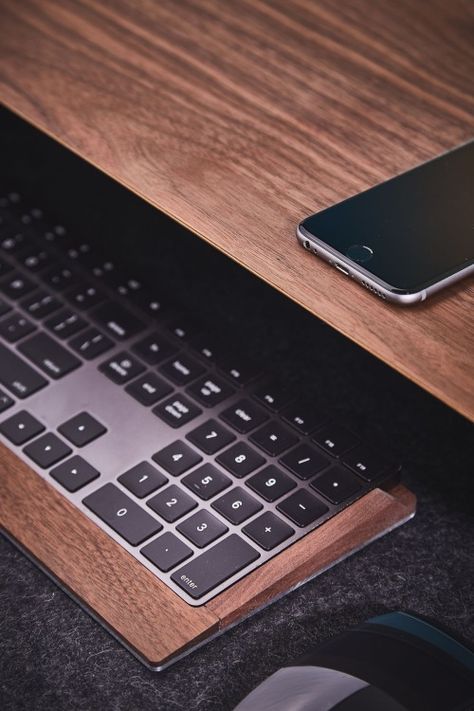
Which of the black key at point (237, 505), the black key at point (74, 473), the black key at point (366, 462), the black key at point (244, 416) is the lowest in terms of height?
the black key at point (74, 473)

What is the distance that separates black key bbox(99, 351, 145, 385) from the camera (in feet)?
1.88

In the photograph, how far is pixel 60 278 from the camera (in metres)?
0.64

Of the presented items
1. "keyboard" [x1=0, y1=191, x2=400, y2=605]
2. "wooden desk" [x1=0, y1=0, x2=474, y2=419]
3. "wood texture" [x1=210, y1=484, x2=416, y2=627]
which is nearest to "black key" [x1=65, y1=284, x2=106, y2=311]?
"keyboard" [x1=0, y1=191, x2=400, y2=605]

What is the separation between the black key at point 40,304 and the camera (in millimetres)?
620

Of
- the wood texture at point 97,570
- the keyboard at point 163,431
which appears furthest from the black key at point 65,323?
the wood texture at point 97,570

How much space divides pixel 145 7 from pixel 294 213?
0.24m

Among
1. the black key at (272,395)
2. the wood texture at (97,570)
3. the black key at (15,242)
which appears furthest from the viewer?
the black key at (15,242)

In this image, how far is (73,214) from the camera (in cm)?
73

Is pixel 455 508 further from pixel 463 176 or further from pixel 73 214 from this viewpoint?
pixel 73 214

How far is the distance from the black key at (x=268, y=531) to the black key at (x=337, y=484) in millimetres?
28

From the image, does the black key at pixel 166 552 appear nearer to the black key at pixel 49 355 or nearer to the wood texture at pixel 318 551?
the wood texture at pixel 318 551

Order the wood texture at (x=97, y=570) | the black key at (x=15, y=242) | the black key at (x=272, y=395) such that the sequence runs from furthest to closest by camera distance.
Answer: the black key at (x=15, y=242)
the black key at (x=272, y=395)
the wood texture at (x=97, y=570)

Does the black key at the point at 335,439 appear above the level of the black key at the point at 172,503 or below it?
above

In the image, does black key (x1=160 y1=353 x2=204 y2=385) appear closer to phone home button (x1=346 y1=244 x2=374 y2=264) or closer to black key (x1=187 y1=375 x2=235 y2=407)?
black key (x1=187 y1=375 x2=235 y2=407)
